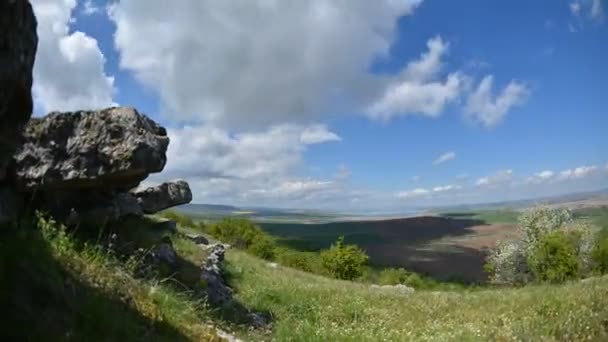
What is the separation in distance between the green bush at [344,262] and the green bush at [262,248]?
9.08m

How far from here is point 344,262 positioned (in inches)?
3049

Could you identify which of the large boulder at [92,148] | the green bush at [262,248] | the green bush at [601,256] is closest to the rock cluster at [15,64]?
the large boulder at [92,148]

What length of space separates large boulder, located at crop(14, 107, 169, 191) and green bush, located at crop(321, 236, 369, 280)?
65.5 metres

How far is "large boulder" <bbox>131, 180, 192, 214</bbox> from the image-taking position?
18938 millimetres

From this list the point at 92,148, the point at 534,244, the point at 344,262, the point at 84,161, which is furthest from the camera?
the point at 344,262

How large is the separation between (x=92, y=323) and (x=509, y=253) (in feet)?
283

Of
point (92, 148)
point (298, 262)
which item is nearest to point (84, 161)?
point (92, 148)

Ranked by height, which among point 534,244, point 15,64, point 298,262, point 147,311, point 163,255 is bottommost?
point 298,262

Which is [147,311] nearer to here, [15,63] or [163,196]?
[15,63]

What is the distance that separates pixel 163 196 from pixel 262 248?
5635 cm

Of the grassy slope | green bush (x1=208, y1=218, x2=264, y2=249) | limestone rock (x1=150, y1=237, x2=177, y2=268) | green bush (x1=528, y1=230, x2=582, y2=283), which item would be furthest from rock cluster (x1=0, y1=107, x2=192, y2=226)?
green bush (x1=208, y1=218, x2=264, y2=249)

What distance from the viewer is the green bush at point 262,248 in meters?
73.1

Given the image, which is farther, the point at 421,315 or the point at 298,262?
the point at 298,262

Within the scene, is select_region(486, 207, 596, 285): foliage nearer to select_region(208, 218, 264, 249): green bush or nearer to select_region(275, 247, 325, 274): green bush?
select_region(275, 247, 325, 274): green bush
